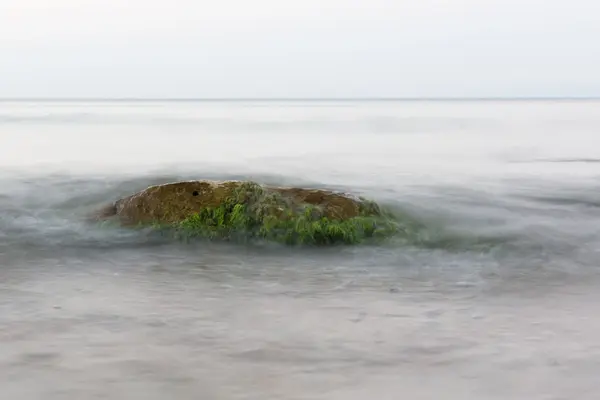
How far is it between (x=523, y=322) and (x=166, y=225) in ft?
17.1

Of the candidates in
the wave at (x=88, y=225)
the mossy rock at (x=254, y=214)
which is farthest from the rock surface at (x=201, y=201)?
the wave at (x=88, y=225)

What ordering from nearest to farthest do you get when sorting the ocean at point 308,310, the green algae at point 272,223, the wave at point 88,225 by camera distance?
1. the ocean at point 308,310
2. the green algae at point 272,223
3. the wave at point 88,225

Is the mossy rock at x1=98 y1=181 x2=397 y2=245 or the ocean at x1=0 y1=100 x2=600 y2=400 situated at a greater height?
the mossy rock at x1=98 y1=181 x2=397 y2=245

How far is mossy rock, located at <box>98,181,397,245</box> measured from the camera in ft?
30.6

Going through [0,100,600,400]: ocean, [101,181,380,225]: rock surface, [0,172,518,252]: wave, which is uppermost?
[101,181,380,225]: rock surface

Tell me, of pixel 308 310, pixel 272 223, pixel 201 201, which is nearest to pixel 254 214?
pixel 272 223

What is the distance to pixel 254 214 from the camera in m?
9.69

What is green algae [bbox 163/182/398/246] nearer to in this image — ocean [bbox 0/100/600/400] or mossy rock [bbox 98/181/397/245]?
mossy rock [bbox 98/181/397/245]

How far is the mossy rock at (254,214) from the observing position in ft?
30.6

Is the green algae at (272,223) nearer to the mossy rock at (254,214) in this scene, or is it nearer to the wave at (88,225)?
the mossy rock at (254,214)

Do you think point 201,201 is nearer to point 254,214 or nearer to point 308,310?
point 254,214

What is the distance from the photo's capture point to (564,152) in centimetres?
2894

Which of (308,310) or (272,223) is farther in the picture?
(272,223)

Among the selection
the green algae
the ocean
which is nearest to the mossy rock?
the green algae
